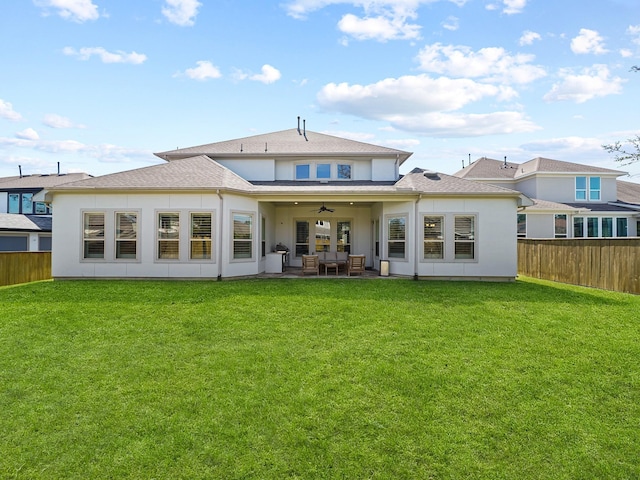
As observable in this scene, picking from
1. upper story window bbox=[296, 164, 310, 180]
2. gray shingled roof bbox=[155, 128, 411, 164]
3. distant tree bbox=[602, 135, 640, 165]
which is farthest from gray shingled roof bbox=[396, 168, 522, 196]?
upper story window bbox=[296, 164, 310, 180]

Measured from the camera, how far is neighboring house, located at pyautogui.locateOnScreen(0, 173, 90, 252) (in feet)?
67.6

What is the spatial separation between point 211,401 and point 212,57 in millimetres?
13246

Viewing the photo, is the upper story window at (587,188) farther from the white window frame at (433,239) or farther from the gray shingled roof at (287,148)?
the white window frame at (433,239)

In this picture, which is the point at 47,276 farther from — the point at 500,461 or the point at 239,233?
the point at 500,461

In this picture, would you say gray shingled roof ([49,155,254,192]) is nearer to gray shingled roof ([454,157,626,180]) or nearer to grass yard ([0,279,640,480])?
grass yard ([0,279,640,480])

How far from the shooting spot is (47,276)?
1483 cm

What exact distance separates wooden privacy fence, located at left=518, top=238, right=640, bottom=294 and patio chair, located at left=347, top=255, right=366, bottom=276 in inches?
303

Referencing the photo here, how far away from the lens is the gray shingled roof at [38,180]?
2975 centimetres

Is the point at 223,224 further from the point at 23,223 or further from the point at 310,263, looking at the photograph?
the point at 23,223

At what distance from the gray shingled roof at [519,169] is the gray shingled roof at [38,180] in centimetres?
3270

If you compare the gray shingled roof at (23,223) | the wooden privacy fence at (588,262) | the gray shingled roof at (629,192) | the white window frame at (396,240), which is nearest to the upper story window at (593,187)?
the gray shingled roof at (629,192)

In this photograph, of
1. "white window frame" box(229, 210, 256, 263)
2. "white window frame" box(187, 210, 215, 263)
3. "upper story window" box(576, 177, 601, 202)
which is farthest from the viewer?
"upper story window" box(576, 177, 601, 202)

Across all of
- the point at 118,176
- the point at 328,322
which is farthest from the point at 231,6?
the point at 328,322

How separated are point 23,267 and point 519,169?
102 feet
